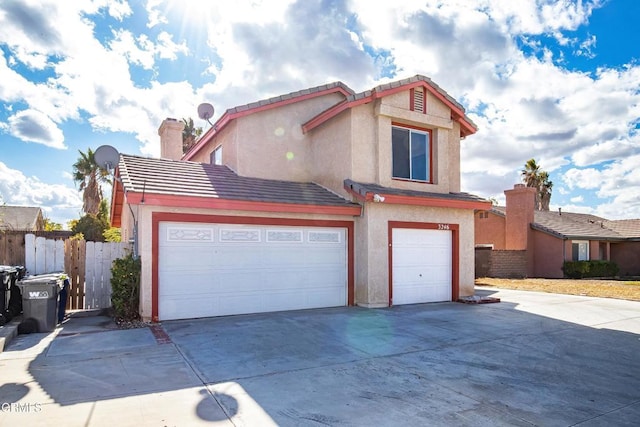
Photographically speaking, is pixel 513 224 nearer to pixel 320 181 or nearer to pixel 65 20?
pixel 320 181

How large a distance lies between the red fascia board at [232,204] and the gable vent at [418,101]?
12.5ft

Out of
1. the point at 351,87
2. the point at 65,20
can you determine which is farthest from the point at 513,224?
the point at 65,20

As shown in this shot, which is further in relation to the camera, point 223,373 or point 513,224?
point 513,224

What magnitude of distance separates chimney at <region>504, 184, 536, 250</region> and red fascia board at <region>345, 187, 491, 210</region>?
1596cm

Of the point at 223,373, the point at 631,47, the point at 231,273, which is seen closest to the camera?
the point at 223,373

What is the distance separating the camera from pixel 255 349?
675 cm

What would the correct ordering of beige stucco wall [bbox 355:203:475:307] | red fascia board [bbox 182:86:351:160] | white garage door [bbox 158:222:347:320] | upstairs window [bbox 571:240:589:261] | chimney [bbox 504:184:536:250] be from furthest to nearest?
upstairs window [bbox 571:240:589:261] → chimney [bbox 504:184:536:250] → red fascia board [bbox 182:86:351:160] → beige stucco wall [bbox 355:203:475:307] → white garage door [bbox 158:222:347:320]

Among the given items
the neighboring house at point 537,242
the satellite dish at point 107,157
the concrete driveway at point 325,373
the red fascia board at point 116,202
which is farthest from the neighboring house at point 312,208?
the neighboring house at point 537,242

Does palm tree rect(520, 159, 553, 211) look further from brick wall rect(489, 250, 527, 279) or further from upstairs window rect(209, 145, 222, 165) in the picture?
upstairs window rect(209, 145, 222, 165)

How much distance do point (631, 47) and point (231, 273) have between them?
1456 centimetres

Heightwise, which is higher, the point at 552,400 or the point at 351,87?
the point at 351,87

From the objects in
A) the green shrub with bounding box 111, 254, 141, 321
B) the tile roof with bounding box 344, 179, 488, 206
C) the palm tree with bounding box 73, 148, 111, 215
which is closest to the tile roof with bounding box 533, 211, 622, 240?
the tile roof with bounding box 344, 179, 488, 206

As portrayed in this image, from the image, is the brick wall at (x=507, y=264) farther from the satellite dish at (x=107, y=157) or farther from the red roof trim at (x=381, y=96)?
the satellite dish at (x=107, y=157)

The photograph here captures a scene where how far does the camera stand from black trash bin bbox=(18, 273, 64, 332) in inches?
308
